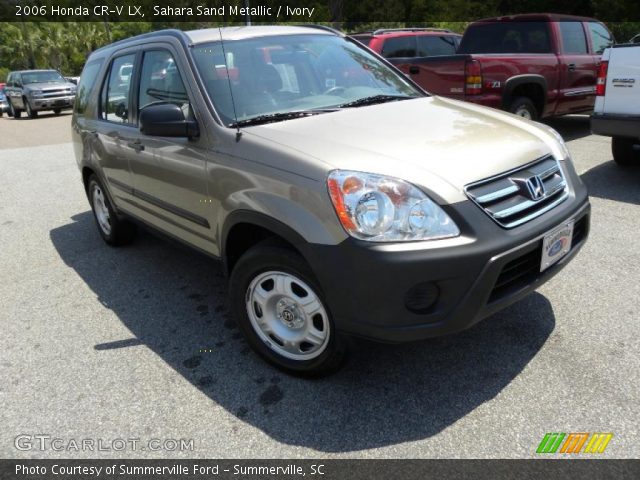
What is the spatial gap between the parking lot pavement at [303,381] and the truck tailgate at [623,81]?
72.6 inches

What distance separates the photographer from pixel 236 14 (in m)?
39.4

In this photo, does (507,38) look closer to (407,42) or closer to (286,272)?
(407,42)

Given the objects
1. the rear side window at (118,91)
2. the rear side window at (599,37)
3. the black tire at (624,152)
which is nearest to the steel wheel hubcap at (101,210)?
the rear side window at (118,91)

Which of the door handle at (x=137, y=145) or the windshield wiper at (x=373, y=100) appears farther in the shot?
the door handle at (x=137, y=145)

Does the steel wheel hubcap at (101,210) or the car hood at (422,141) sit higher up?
the car hood at (422,141)

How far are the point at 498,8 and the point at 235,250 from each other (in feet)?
111

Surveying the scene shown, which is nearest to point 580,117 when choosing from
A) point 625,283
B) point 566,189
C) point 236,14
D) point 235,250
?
point 625,283

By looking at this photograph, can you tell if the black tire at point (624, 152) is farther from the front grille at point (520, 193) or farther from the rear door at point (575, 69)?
the front grille at point (520, 193)

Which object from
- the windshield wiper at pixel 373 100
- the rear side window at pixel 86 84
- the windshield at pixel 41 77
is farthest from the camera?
the windshield at pixel 41 77

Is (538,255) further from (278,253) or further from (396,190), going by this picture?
(278,253)

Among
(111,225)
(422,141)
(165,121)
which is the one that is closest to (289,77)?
(165,121)

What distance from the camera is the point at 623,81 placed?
208 inches

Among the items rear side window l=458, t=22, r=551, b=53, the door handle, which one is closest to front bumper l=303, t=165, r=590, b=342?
the door handle

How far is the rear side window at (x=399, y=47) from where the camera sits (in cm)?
923
